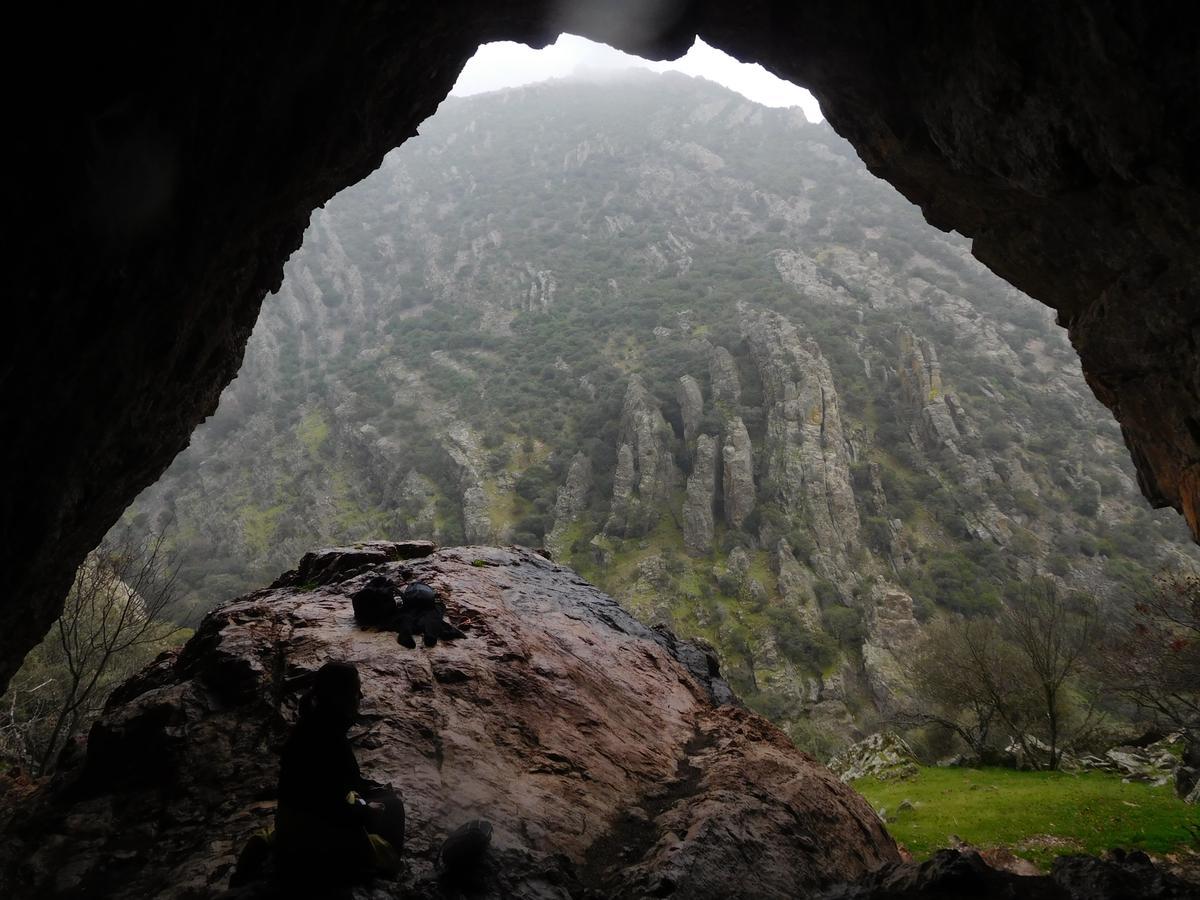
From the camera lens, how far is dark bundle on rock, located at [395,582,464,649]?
1024cm

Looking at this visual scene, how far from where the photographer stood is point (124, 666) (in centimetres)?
2356

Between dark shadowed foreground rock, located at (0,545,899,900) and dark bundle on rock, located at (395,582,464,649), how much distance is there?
319 mm

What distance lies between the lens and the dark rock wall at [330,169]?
4.49 m

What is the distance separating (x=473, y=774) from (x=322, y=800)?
3.04 metres

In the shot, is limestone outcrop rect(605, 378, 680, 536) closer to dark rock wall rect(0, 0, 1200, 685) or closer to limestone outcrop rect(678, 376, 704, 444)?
limestone outcrop rect(678, 376, 704, 444)

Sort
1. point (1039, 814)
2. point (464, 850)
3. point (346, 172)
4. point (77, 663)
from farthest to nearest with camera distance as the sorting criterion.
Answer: point (77, 663), point (1039, 814), point (346, 172), point (464, 850)

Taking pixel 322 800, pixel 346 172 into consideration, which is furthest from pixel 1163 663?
pixel 346 172

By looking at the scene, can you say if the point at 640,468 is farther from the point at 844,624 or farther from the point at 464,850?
the point at 464,850

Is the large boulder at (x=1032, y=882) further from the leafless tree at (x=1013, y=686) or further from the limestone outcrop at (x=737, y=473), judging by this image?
the limestone outcrop at (x=737, y=473)

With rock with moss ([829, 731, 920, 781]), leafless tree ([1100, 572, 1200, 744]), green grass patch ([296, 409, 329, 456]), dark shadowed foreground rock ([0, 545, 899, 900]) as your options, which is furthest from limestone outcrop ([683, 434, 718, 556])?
dark shadowed foreground rock ([0, 545, 899, 900])

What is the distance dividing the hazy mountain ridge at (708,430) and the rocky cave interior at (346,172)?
126ft

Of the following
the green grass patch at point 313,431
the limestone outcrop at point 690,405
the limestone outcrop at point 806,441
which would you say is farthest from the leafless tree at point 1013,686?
the green grass patch at point 313,431

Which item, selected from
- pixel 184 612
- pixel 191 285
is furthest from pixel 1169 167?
pixel 184 612

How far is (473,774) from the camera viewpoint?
7.56m
